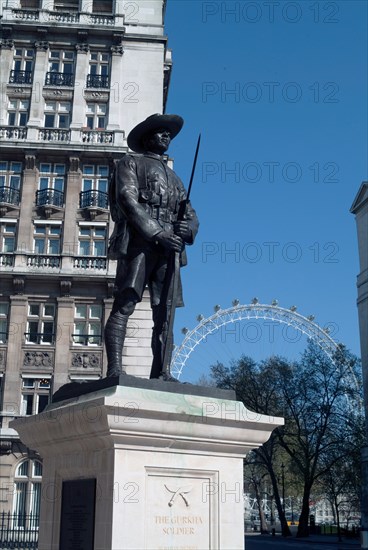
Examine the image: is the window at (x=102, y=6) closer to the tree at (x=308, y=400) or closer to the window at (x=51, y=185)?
the window at (x=51, y=185)

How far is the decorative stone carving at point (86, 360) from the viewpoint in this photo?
116 feet

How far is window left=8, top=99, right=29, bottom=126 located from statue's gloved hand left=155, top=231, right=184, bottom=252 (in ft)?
113

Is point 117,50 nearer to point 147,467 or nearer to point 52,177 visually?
point 52,177

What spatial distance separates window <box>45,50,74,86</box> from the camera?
132 feet

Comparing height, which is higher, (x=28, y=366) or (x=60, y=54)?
(x=60, y=54)

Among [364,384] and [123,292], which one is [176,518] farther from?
[364,384]

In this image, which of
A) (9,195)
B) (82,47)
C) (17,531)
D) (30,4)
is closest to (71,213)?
(9,195)

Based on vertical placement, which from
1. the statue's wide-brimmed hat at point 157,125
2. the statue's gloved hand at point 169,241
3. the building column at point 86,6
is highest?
the building column at point 86,6

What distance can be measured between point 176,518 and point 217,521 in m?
0.45

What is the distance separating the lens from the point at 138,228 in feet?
23.6

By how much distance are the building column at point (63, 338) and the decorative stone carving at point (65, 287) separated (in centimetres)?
25

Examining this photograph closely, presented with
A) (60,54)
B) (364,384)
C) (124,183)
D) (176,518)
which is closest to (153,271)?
(124,183)

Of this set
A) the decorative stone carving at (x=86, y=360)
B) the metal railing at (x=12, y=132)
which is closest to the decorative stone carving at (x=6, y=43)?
the metal railing at (x=12, y=132)

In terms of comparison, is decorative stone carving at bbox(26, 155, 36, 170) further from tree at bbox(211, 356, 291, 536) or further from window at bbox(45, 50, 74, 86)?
tree at bbox(211, 356, 291, 536)
